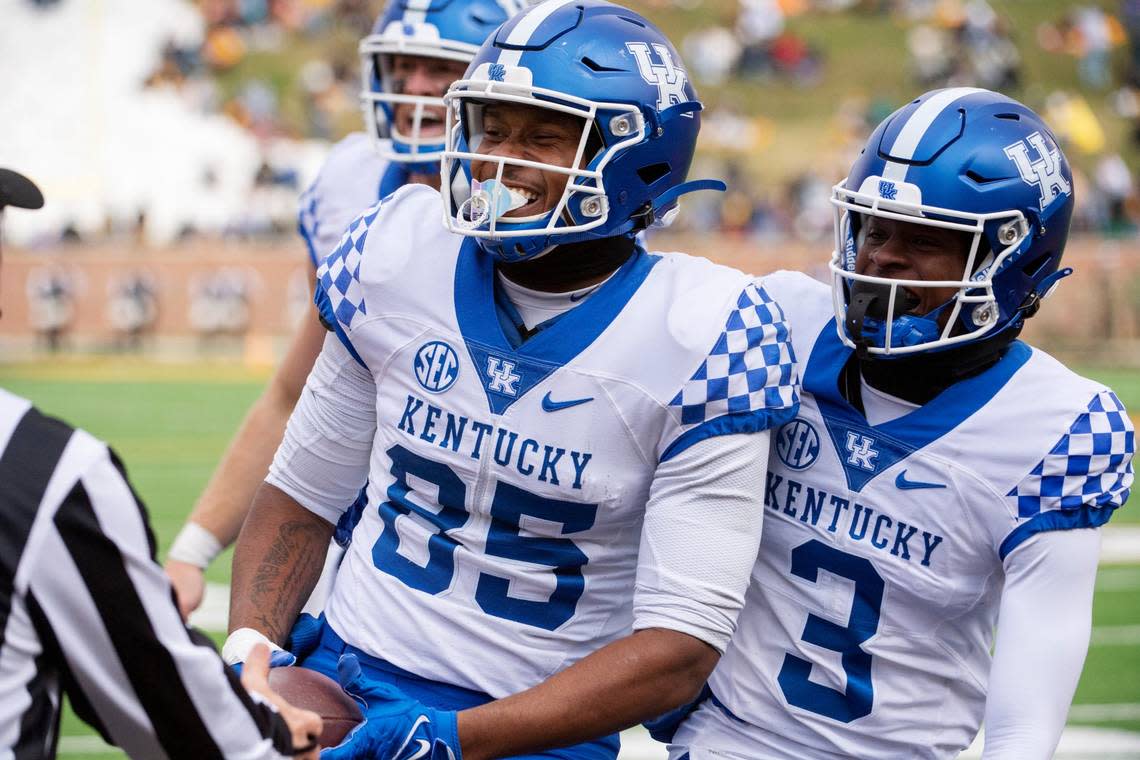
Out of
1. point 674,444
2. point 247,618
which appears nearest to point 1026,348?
point 674,444

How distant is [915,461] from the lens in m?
2.65

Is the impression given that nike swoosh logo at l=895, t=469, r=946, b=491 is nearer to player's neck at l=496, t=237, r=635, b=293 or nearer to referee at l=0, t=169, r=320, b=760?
player's neck at l=496, t=237, r=635, b=293

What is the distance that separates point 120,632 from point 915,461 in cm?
139

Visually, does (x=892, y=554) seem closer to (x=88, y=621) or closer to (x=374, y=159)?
(x=88, y=621)

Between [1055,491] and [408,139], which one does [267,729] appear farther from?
[408,139]

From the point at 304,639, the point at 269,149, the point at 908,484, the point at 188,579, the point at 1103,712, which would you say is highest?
the point at 908,484

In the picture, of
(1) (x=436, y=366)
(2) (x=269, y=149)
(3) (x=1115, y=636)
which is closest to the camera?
(1) (x=436, y=366)

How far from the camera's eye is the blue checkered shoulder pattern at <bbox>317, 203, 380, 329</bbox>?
265cm

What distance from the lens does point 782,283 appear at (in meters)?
2.95

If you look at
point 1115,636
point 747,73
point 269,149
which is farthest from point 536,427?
point 747,73

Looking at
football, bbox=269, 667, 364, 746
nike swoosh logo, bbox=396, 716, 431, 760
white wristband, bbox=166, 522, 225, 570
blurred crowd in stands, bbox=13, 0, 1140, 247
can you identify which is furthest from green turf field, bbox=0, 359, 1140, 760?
blurred crowd in stands, bbox=13, 0, 1140, 247

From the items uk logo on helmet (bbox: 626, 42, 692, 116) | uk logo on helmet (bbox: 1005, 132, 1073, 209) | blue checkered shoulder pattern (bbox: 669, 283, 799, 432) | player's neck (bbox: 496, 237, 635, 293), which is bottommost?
blue checkered shoulder pattern (bbox: 669, 283, 799, 432)

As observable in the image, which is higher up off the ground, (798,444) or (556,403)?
(556,403)

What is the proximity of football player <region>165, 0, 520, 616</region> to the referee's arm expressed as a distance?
5.03ft
